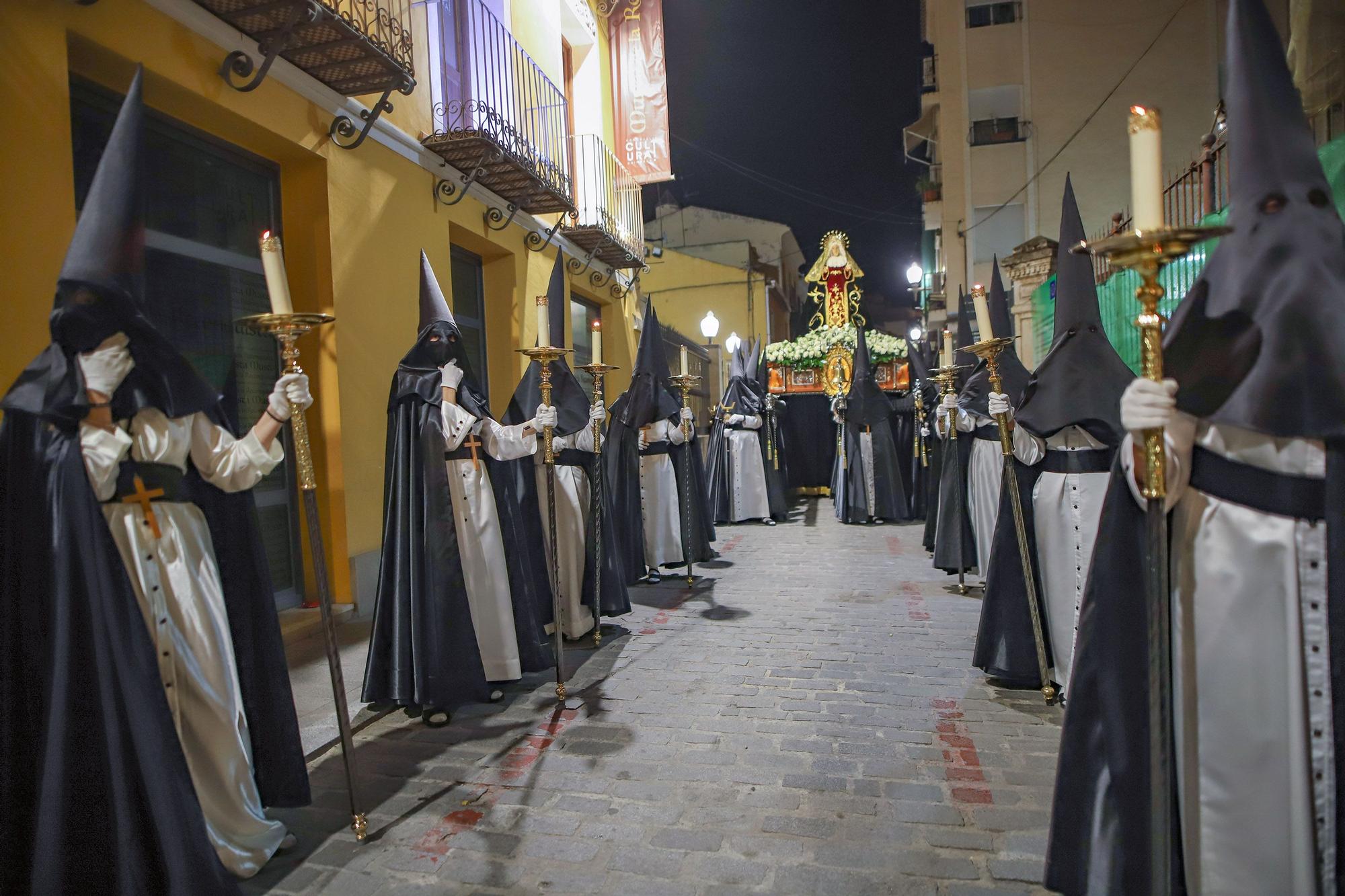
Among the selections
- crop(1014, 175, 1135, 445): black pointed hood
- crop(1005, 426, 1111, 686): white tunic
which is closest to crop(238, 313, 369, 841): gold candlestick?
crop(1014, 175, 1135, 445): black pointed hood

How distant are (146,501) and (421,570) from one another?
1.80m

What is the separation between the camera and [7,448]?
8.34 ft

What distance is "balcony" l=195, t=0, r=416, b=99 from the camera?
5.02 m

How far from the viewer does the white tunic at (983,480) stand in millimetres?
6602

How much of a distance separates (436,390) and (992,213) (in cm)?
1952

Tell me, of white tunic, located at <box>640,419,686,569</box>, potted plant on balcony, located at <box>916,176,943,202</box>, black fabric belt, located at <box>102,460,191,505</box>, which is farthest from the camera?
potted plant on balcony, located at <box>916,176,943,202</box>

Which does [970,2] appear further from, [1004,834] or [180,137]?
[1004,834]

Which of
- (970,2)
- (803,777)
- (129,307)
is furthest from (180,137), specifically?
(970,2)

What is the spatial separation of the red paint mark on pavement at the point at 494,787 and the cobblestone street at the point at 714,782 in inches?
0.5

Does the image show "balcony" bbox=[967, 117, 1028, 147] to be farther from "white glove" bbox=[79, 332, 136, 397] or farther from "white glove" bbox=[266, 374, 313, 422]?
"white glove" bbox=[79, 332, 136, 397]

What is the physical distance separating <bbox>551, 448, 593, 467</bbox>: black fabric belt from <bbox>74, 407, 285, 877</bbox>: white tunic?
3206mm

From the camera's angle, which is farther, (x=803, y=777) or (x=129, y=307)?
(x=803, y=777)

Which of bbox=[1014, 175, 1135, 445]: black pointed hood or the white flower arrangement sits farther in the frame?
the white flower arrangement

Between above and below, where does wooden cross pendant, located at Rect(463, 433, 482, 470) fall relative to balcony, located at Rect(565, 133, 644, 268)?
below
